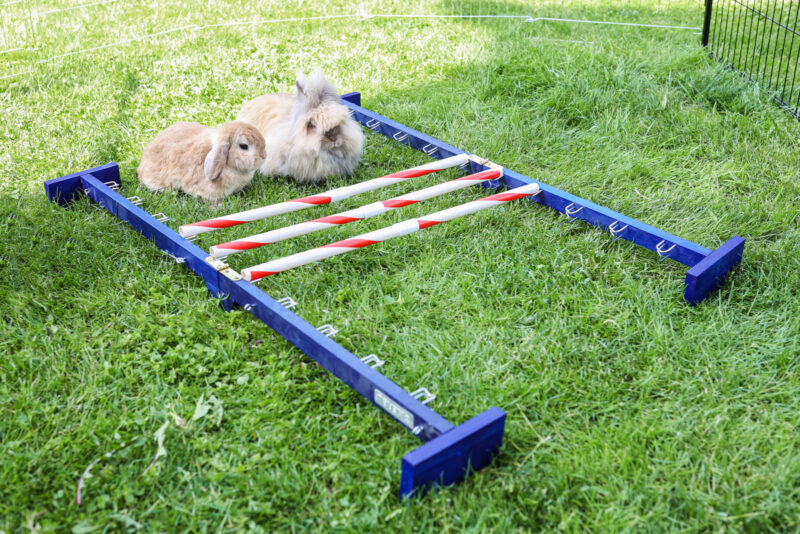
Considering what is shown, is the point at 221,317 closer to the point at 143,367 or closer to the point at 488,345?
the point at 143,367

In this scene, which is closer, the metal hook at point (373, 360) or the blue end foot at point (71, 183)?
the metal hook at point (373, 360)

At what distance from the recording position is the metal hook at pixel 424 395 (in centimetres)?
224

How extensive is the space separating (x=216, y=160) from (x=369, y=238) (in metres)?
1.07

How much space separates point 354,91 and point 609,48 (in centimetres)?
201

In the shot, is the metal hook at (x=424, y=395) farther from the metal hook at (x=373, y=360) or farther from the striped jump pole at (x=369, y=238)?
the striped jump pole at (x=369, y=238)

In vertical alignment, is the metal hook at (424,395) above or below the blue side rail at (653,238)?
below

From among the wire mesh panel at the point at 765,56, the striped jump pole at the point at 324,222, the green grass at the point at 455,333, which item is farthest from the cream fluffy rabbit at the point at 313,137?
the wire mesh panel at the point at 765,56

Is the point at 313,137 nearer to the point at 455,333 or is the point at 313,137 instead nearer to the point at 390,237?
the point at 390,237

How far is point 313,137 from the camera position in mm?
3752

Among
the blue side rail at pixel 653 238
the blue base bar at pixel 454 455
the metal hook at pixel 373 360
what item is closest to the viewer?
the blue base bar at pixel 454 455

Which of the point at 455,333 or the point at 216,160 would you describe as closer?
the point at 455,333

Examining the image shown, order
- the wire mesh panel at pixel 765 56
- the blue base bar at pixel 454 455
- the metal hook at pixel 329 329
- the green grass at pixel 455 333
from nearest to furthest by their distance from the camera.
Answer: the blue base bar at pixel 454 455, the green grass at pixel 455 333, the metal hook at pixel 329 329, the wire mesh panel at pixel 765 56

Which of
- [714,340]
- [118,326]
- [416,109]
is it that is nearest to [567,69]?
[416,109]

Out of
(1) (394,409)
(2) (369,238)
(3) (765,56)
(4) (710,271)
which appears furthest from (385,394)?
(3) (765,56)
